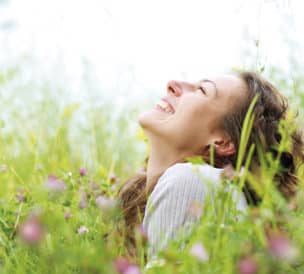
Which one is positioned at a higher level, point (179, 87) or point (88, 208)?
point (179, 87)

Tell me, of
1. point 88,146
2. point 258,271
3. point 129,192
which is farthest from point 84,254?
point 88,146

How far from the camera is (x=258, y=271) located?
3.23ft

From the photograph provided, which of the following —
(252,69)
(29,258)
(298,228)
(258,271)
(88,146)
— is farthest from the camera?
(88,146)

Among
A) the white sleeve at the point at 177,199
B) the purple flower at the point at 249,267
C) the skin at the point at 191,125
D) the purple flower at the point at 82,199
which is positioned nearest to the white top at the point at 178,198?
the white sleeve at the point at 177,199

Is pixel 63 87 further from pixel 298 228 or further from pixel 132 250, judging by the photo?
pixel 298 228

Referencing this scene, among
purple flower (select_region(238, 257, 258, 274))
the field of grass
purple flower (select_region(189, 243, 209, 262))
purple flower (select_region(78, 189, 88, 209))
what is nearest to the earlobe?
the field of grass

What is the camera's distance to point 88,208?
2.15 metres

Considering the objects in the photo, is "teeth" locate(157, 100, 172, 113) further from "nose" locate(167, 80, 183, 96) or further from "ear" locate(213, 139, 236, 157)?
"ear" locate(213, 139, 236, 157)

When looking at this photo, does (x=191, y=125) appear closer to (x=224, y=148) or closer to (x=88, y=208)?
(x=224, y=148)

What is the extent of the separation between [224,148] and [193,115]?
0.47 feet

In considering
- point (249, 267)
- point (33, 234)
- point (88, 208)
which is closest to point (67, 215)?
point (88, 208)

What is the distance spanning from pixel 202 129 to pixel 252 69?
380 millimetres

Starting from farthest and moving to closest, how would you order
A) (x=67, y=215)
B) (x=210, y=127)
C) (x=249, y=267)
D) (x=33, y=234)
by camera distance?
1. (x=210, y=127)
2. (x=67, y=215)
3. (x=33, y=234)
4. (x=249, y=267)

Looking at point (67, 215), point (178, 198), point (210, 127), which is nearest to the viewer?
point (178, 198)
